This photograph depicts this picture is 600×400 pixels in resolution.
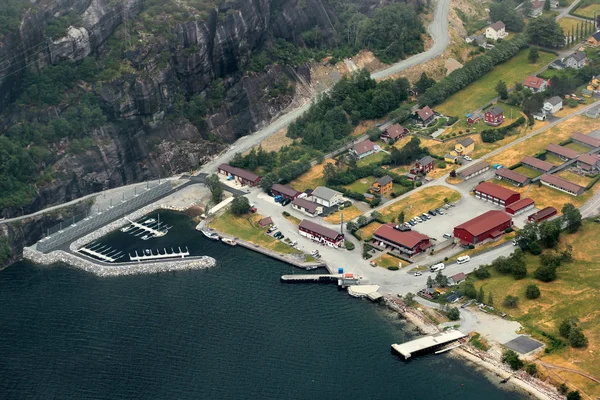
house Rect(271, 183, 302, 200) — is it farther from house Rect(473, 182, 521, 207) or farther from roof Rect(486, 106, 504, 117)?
roof Rect(486, 106, 504, 117)

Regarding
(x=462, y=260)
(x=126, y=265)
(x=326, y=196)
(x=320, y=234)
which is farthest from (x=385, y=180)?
(x=126, y=265)

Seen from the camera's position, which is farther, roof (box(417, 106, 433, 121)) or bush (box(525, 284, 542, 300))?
roof (box(417, 106, 433, 121))

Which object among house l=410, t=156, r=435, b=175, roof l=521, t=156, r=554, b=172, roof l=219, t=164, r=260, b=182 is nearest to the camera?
roof l=521, t=156, r=554, b=172

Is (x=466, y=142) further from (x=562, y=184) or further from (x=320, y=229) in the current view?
(x=320, y=229)

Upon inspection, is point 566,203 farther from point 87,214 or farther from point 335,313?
point 87,214

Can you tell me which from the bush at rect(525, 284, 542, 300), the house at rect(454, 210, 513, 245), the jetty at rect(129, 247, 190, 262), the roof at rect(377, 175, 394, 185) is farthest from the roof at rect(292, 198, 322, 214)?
the bush at rect(525, 284, 542, 300)

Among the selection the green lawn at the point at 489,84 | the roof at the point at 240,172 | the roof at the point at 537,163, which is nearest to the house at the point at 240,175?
the roof at the point at 240,172

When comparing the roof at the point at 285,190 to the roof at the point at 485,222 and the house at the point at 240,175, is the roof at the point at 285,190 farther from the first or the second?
the roof at the point at 485,222

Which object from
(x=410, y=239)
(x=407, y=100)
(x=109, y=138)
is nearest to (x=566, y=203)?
(x=410, y=239)
